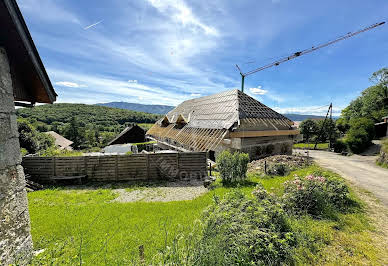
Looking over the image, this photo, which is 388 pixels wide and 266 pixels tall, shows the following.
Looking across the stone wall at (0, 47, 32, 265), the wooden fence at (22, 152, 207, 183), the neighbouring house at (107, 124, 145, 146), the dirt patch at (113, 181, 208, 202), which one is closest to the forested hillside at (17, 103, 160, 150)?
the neighbouring house at (107, 124, 145, 146)

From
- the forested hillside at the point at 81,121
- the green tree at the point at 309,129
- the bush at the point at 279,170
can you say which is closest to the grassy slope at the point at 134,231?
the bush at the point at 279,170

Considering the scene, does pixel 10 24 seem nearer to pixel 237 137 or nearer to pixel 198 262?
pixel 198 262

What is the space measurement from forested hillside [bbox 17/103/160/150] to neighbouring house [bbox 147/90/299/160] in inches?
2169

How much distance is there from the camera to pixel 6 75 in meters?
3.43

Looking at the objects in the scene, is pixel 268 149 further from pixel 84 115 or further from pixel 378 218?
pixel 84 115

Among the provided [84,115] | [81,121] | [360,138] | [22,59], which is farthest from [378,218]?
[84,115]

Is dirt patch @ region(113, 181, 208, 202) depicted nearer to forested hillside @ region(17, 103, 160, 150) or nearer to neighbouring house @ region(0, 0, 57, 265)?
neighbouring house @ region(0, 0, 57, 265)

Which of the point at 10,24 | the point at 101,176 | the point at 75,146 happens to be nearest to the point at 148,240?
the point at 10,24

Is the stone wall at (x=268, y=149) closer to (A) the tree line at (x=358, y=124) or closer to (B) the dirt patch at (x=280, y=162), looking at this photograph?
(B) the dirt patch at (x=280, y=162)

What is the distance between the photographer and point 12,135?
11.4 ft

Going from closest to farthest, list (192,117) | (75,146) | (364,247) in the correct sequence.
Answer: (364,247)
(192,117)
(75,146)

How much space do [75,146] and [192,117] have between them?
59.4m

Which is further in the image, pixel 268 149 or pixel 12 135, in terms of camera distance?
pixel 268 149

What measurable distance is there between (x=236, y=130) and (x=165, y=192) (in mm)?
7085
